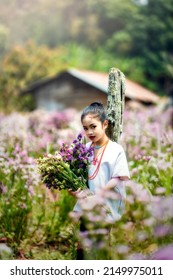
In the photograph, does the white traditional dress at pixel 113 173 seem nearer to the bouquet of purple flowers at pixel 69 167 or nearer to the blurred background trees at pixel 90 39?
the bouquet of purple flowers at pixel 69 167

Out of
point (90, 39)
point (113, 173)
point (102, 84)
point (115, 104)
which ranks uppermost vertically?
point (90, 39)

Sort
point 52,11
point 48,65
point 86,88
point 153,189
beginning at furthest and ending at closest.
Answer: point 48,65, point 52,11, point 86,88, point 153,189

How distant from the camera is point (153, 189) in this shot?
129 inches

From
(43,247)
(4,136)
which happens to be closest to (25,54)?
(4,136)

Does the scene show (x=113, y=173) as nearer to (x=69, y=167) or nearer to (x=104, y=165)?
(x=104, y=165)

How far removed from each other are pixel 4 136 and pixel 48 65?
556 inches

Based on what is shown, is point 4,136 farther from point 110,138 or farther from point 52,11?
point 52,11

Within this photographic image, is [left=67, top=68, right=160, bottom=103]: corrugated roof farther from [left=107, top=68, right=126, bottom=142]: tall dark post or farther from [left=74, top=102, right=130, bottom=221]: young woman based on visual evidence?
[left=74, top=102, right=130, bottom=221]: young woman

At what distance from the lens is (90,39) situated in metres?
19.3

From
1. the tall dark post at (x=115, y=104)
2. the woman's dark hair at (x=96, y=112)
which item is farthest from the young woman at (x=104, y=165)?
the tall dark post at (x=115, y=104)

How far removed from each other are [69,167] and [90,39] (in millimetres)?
17222

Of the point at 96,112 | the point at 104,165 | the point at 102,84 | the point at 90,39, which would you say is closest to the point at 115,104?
the point at 96,112
